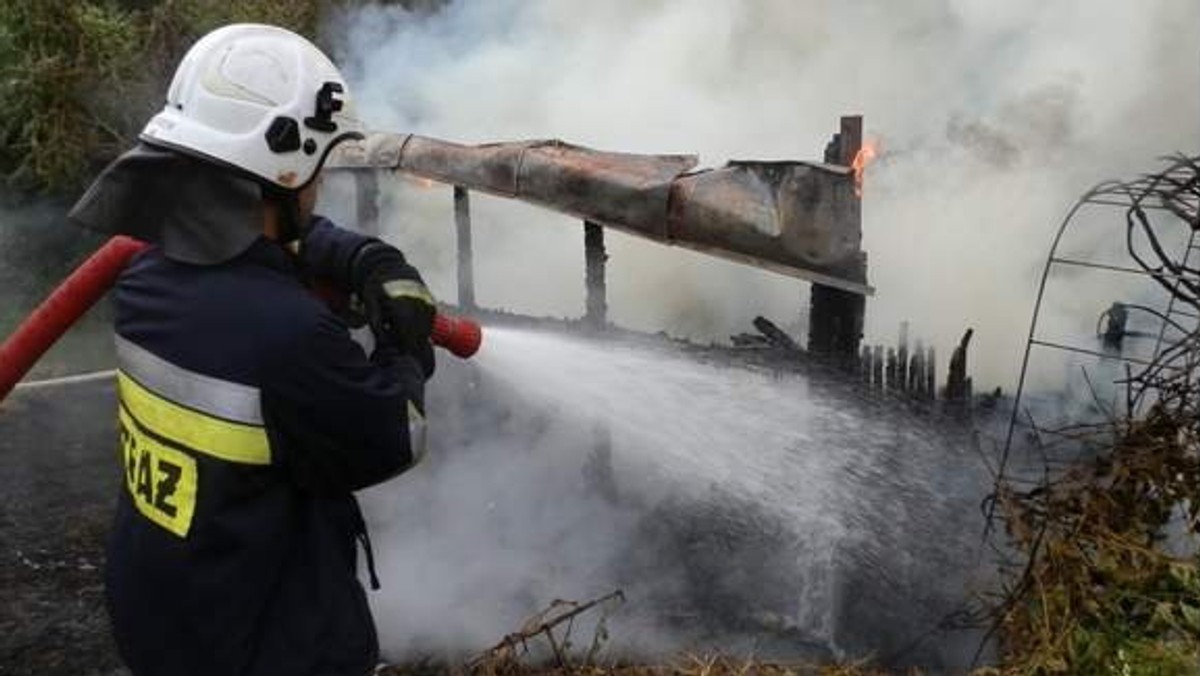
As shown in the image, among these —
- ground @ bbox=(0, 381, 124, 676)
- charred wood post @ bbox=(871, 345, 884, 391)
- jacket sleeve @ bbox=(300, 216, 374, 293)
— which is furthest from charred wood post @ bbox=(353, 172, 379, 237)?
jacket sleeve @ bbox=(300, 216, 374, 293)

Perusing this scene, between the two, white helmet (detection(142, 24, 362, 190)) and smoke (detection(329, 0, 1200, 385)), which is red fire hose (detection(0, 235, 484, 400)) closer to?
white helmet (detection(142, 24, 362, 190))

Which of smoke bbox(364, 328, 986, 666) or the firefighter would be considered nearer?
the firefighter

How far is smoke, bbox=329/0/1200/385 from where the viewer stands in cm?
919

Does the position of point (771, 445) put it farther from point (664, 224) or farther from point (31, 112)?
point (31, 112)

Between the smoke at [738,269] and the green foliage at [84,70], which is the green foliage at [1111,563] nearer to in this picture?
the smoke at [738,269]

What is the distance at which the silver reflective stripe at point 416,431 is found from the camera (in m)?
2.22

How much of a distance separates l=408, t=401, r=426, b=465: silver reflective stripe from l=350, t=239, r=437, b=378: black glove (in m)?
0.19

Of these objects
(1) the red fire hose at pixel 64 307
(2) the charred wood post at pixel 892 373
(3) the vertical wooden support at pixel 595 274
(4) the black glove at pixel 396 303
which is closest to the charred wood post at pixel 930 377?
(2) the charred wood post at pixel 892 373

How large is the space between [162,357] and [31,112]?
452 inches

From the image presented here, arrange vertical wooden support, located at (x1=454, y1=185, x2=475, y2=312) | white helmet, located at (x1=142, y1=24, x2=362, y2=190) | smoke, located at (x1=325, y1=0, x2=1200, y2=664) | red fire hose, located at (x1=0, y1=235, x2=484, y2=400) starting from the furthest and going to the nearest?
1. vertical wooden support, located at (x1=454, y1=185, x2=475, y2=312)
2. smoke, located at (x1=325, y1=0, x2=1200, y2=664)
3. red fire hose, located at (x1=0, y1=235, x2=484, y2=400)
4. white helmet, located at (x1=142, y1=24, x2=362, y2=190)

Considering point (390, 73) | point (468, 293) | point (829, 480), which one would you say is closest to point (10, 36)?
point (390, 73)

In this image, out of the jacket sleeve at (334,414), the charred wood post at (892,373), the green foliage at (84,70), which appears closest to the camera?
the jacket sleeve at (334,414)

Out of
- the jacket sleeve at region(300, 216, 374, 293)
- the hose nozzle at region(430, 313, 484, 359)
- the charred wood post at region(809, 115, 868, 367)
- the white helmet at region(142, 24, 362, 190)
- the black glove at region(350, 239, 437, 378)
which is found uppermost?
the white helmet at region(142, 24, 362, 190)

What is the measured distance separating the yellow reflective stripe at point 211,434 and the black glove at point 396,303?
16.6 inches
